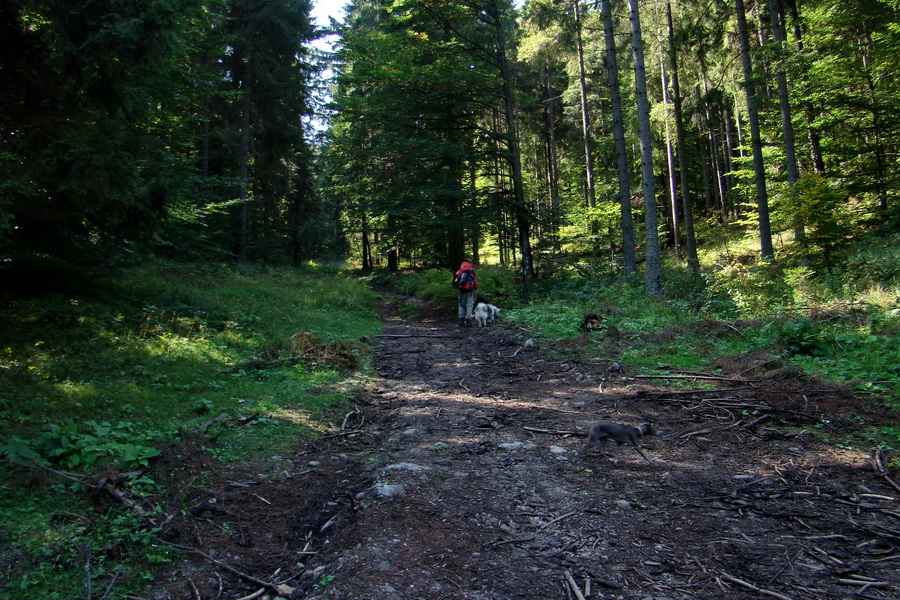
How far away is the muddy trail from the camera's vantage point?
2906mm

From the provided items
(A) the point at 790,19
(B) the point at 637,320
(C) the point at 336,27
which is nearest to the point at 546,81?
(C) the point at 336,27

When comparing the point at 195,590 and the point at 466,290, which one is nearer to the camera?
the point at 195,590

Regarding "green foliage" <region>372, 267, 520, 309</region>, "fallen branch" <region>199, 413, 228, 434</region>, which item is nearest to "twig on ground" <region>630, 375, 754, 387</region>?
"fallen branch" <region>199, 413, 228, 434</region>

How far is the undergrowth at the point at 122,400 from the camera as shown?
10.6 ft

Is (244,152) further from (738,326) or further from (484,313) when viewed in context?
(738,326)

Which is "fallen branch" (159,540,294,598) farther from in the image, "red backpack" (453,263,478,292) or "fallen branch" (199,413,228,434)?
"red backpack" (453,263,478,292)

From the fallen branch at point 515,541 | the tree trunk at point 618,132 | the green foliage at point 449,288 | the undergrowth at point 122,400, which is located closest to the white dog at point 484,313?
the green foliage at point 449,288

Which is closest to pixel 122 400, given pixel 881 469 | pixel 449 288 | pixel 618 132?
pixel 881 469

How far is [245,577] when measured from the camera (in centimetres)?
314

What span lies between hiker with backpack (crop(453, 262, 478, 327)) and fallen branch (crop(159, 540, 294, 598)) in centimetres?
1083

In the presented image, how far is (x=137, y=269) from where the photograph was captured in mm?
14883

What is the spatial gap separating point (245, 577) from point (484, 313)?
1050cm

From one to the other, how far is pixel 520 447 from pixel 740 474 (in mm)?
1962

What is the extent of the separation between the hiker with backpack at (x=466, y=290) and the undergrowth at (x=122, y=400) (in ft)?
11.8
